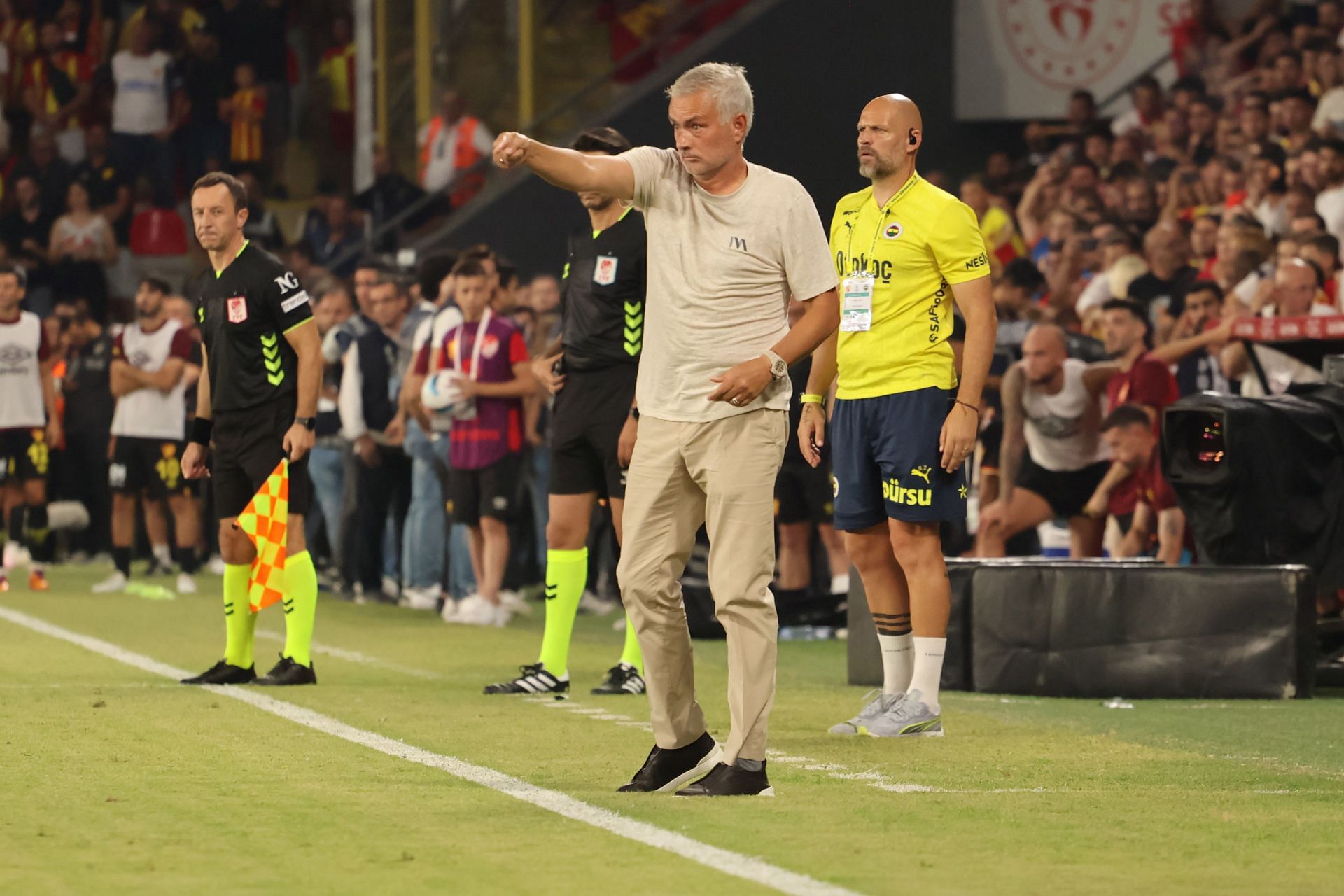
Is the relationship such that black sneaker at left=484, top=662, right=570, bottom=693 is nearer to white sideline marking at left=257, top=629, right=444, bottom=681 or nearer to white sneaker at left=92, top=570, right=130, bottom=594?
white sideline marking at left=257, top=629, right=444, bottom=681

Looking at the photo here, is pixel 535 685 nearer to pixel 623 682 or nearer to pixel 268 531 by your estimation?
pixel 623 682

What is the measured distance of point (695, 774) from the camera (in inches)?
249

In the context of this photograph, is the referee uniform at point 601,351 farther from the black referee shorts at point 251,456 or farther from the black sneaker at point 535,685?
the black referee shorts at point 251,456

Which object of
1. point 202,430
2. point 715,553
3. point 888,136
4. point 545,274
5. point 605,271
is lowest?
point 715,553

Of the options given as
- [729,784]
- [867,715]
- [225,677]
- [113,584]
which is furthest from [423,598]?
[729,784]

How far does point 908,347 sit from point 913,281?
0.23 meters

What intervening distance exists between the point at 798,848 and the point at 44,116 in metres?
22.5

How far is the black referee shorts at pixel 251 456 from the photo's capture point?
938 cm

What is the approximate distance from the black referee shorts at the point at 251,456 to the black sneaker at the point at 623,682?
150cm

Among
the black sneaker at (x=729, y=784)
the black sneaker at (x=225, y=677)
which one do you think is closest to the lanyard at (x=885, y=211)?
the black sneaker at (x=729, y=784)

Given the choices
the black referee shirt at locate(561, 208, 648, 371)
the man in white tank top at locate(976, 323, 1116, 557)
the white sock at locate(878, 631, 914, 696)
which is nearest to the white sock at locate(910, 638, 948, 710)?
the white sock at locate(878, 631, 914, 696)

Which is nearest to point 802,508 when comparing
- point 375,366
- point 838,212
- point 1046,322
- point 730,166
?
point 1046,322

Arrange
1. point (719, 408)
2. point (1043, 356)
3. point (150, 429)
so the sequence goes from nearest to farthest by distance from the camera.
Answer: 1. point (719, 408)
2. point (1043, 356)
3. point (150, 429)

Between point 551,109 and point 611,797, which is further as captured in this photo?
point 551,109
